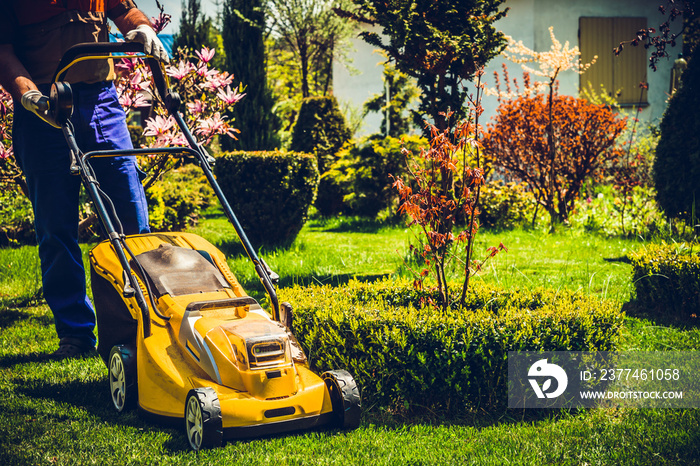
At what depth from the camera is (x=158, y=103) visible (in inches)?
213

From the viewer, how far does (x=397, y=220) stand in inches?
391

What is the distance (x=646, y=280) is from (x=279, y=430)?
3361 millimetres

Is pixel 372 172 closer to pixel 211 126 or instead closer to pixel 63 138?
pixel 211 126

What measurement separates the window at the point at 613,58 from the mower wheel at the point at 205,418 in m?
13.2

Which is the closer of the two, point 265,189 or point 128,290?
point 128,290

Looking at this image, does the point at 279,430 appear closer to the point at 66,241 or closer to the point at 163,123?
the point at 66,241

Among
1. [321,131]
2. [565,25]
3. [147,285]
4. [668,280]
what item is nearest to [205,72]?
[147,285]

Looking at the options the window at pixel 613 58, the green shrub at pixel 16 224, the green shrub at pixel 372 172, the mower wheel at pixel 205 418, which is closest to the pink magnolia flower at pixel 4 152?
the mower wheel at pixel 205 418

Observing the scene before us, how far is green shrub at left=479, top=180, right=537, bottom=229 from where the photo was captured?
9305 mm

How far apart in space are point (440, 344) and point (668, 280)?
2372 mm

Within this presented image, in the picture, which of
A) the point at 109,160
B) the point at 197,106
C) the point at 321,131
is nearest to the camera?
the point at 109,160

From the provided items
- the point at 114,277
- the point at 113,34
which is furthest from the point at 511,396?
the point at 113,34

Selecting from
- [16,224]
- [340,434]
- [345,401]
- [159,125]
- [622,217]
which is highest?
[159,125]

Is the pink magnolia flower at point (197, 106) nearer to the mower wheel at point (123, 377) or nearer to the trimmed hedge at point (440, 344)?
the trimmed hedge at point (440, 344)
